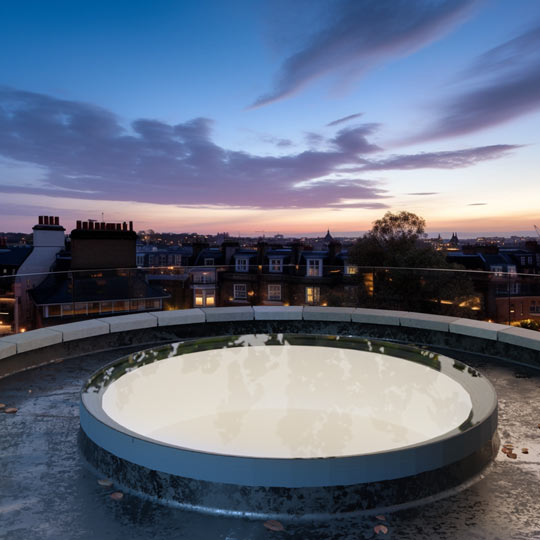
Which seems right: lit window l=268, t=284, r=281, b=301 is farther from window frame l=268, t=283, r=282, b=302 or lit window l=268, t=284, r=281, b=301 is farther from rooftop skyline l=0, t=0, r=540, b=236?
rooftop skyline l=0, t=0, r=540, b=236

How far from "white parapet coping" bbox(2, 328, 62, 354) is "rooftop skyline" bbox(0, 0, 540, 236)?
8758 mm

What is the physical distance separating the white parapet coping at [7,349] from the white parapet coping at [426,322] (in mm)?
4473

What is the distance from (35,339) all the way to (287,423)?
302 cm

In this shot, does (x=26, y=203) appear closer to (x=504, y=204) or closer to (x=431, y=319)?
(x=431, y=319)

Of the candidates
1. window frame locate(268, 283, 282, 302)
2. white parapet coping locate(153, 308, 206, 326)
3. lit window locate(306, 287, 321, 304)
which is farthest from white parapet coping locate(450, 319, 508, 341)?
white parapet coping locate(153, 308, 206, 326)

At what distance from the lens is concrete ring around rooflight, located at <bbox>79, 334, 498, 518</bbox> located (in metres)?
2.04

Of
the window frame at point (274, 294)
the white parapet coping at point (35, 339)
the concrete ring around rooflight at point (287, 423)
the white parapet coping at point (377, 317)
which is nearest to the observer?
the concrete ring around rooflight at point (287, 423)

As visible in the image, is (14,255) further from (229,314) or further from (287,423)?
(287,423)

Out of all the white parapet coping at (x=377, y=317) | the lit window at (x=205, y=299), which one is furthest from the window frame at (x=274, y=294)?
the white parapet coping at (x=377, y=317)

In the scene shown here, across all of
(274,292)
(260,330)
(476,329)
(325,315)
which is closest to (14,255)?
(274,292)

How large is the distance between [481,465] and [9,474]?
272cm

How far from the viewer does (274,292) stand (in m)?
7.83

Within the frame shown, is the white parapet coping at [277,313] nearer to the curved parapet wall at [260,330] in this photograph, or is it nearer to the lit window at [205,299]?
the curved parapet wall at [260,330]

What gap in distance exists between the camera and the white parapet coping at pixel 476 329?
15.4 ft
